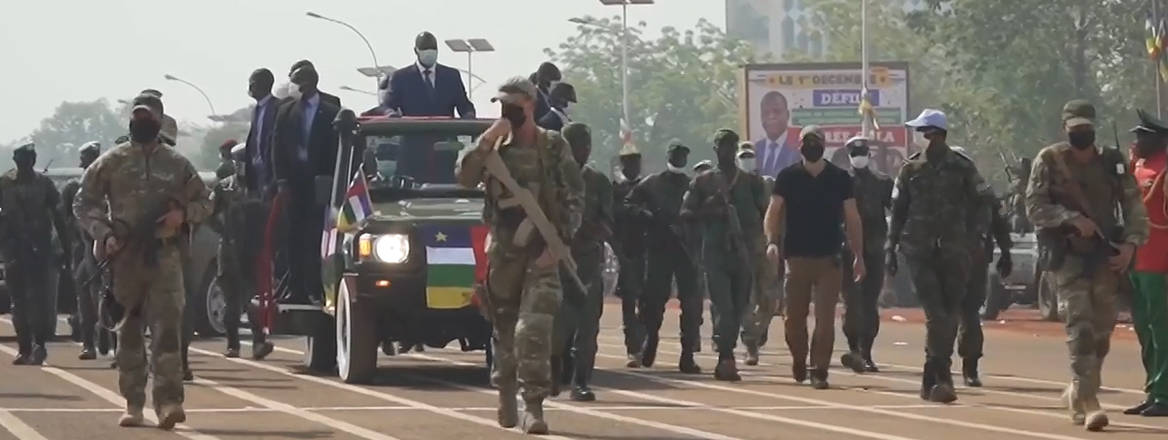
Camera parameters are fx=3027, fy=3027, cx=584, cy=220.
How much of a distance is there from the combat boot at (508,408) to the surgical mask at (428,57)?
23.4 ft

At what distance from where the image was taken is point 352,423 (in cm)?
1717

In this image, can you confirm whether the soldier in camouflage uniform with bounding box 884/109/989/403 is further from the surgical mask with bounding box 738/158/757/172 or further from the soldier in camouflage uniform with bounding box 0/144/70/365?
the soldier in camouflage uniform with bounding box 0/144/70/365

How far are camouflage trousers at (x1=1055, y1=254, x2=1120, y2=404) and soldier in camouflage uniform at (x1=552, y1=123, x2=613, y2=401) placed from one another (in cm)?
332

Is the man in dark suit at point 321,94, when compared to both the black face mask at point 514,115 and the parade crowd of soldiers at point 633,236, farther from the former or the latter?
the black face mask at point 514,115

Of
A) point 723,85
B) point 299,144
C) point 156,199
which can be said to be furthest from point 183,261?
point 723,85

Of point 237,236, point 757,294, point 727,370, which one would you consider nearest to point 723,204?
point 727,370

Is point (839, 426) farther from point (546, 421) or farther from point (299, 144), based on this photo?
point (299, 144)

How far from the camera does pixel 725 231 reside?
22875 mm

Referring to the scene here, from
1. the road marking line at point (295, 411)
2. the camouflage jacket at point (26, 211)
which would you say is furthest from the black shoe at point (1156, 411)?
the camouflage jacket at point (26, 211)

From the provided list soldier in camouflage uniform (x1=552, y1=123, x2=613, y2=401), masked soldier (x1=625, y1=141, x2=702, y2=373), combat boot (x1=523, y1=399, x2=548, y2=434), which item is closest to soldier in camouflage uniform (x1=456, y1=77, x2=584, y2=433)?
combat boot (x1=523, y1=399, x2=548, y2=434)

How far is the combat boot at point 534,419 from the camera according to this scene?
52.6ft

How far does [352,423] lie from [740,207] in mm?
6928

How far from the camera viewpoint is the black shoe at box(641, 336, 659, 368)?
79.8 ft

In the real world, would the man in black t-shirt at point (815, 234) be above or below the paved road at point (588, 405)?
above
